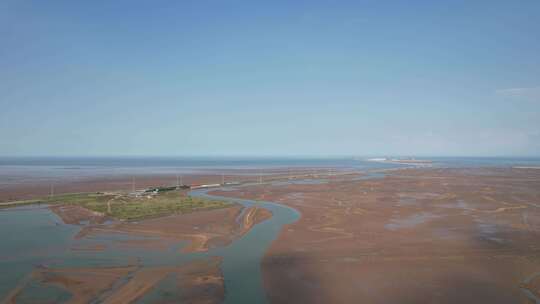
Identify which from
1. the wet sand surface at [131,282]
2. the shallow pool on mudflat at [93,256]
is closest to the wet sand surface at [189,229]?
the shallow pool on mudflat at [93,256]

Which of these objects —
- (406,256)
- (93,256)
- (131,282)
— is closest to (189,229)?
(93,256)

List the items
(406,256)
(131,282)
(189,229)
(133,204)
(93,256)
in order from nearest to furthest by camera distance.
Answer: (131,282), (93,256), (406,256), (189,229), (133,204)

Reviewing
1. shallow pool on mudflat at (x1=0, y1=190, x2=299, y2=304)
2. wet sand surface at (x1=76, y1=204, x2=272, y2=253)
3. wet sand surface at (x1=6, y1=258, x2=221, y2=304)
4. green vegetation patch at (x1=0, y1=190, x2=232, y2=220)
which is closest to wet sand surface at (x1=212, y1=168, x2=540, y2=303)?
shallow pool on mudflat at (x1=0, y1=190, x2=299, y2=304)

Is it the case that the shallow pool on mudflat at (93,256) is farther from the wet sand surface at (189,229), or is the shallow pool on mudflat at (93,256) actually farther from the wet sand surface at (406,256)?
the wet sand surface at (406,256)

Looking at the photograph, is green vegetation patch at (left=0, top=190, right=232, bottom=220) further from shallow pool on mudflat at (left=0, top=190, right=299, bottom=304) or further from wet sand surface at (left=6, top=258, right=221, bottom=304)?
wet sand surface at (left=6, top=258, right=221, bottom=304)

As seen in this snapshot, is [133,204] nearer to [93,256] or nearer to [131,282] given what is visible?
[93,256]

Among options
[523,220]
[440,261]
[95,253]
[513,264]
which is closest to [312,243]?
[440,261]

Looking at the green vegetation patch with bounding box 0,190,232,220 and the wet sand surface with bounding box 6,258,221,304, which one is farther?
the green vegetation patch with bounding box 0,190,232,220

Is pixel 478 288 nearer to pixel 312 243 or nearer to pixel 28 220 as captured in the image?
pixel 312 243

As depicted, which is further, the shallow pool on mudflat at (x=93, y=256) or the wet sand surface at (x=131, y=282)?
the shallow pool on mudflat at (x=93, y=256)
